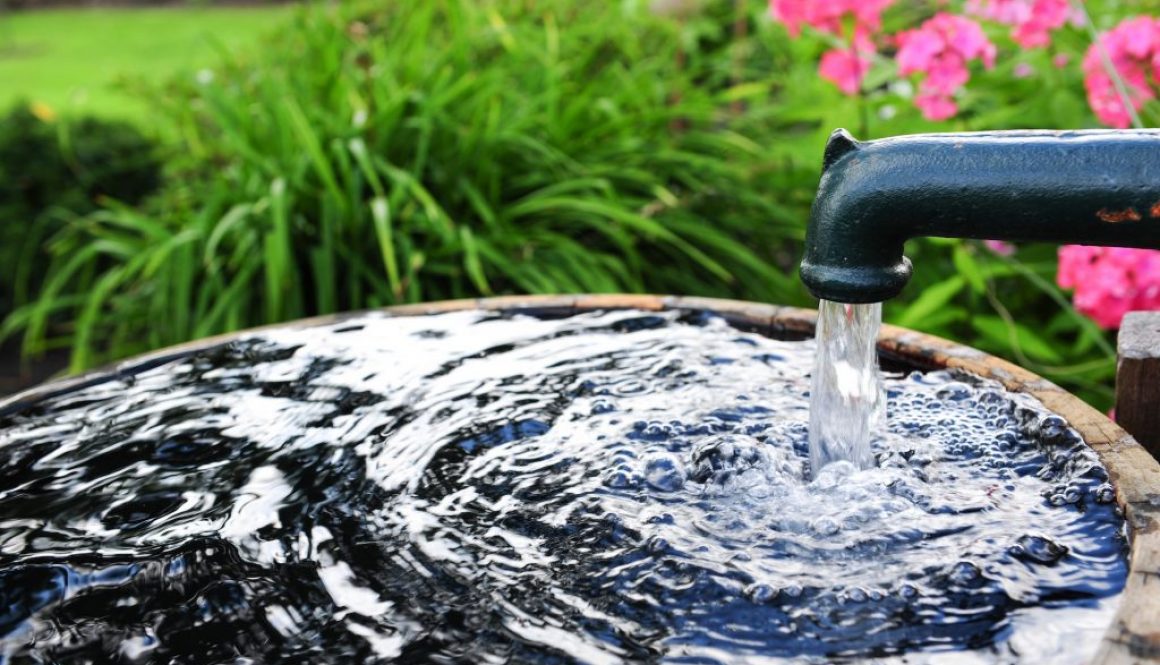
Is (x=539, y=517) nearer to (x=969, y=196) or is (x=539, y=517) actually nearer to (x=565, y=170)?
(x=969, y=196)

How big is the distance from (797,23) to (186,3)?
12.0 meters

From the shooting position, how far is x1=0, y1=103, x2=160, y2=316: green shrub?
4.19 m

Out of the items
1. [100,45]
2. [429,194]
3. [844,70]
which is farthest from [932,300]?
[100,45]

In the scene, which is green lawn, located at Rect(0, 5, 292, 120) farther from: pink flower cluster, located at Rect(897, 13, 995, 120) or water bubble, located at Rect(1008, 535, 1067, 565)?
water bubble, located at Rect(1008, 535, 1067, 565)

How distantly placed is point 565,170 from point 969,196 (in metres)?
2.10

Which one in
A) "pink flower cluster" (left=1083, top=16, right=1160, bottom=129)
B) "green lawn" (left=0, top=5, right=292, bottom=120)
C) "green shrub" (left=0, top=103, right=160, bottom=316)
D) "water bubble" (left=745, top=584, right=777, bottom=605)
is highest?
"green lawn" (left=0, top=5, right=292, bottom=120)

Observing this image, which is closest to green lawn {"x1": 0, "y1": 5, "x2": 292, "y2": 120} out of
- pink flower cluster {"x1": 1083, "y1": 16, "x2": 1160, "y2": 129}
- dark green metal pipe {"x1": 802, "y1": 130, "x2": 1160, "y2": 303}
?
pink flower cluster {"x1": 1083, "y1": 16, "x2": 1160, "y2": 129}

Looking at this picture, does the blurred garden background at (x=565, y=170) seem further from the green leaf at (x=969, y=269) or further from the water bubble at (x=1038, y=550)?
the water bubble at (x=1038, y=550)

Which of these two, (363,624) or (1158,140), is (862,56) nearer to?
(1158,140)

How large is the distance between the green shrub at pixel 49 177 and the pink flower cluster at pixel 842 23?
8.72 feet

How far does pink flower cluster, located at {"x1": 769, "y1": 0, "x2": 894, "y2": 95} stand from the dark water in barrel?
1.19 m

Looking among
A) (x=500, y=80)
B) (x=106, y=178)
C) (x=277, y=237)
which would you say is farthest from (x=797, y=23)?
(x=106, y=178)

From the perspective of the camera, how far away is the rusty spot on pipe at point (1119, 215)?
3.09 ft

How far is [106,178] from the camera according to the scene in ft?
14.5
